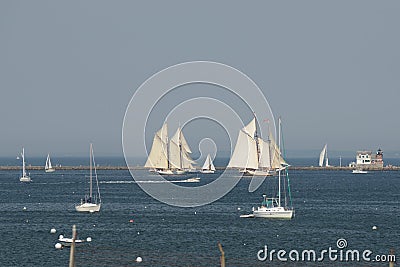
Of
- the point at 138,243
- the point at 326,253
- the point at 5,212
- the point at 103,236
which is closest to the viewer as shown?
the point at 326,253

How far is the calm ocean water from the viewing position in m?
69.1

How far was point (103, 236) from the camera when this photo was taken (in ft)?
268

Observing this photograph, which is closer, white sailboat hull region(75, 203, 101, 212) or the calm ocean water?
the calm ocean water

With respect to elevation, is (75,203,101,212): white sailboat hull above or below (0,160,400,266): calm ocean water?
above

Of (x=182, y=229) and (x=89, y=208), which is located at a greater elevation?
(x=89, y=208)

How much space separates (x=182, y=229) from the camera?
88.5 metres

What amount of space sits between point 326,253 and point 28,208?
2109 inches

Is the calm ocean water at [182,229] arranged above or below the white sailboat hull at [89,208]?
below

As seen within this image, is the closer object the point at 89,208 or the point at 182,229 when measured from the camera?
the point at 182,229

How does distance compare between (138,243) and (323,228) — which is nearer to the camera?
(138,243)

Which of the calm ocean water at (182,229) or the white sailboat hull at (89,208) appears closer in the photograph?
the calm ocean water at (182,229)

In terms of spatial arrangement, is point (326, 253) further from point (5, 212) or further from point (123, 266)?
point (5, 212)

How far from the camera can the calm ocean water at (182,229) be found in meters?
69.1

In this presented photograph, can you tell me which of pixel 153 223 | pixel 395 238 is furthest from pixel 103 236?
pixel 395 238
